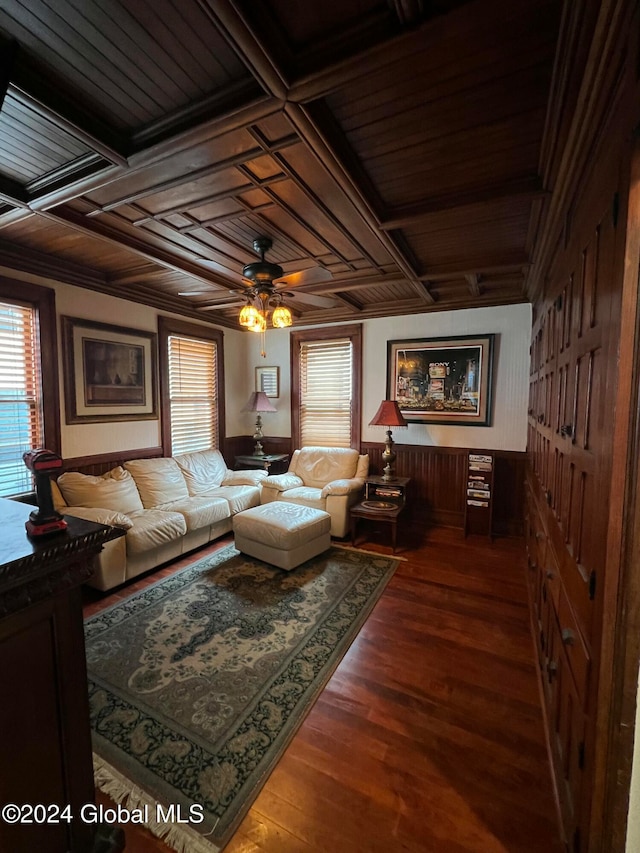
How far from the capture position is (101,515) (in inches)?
114

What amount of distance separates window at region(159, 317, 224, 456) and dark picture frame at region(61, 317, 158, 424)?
7.9 inches

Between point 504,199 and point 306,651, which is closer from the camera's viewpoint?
point 504,199

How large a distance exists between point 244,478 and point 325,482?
107cm

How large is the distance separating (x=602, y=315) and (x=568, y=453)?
2.01 feet

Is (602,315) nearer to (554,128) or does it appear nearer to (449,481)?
(554,128)

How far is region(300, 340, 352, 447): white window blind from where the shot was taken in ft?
16.0

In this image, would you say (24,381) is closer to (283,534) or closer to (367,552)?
(283,534)

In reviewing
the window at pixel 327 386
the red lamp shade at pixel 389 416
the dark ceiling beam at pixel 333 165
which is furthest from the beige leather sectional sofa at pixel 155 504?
the dark ceiling beam at pixel 333 165

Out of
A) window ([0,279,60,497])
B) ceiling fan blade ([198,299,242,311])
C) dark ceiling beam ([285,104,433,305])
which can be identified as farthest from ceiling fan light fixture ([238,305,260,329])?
window ([0,279,60,497])

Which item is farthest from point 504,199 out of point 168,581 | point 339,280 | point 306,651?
point 168,581

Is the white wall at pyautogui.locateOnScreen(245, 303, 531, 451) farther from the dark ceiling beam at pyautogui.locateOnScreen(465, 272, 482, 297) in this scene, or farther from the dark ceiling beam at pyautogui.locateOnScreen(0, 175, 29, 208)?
the dark ceiling beam at pyautogui.locateOnScreen(0, 175, 29, 208)

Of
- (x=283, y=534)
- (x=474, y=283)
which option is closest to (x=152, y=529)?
(x=283, y=534)

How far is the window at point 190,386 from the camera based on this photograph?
4.25 meters

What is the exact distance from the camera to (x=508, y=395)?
13.2 feet
